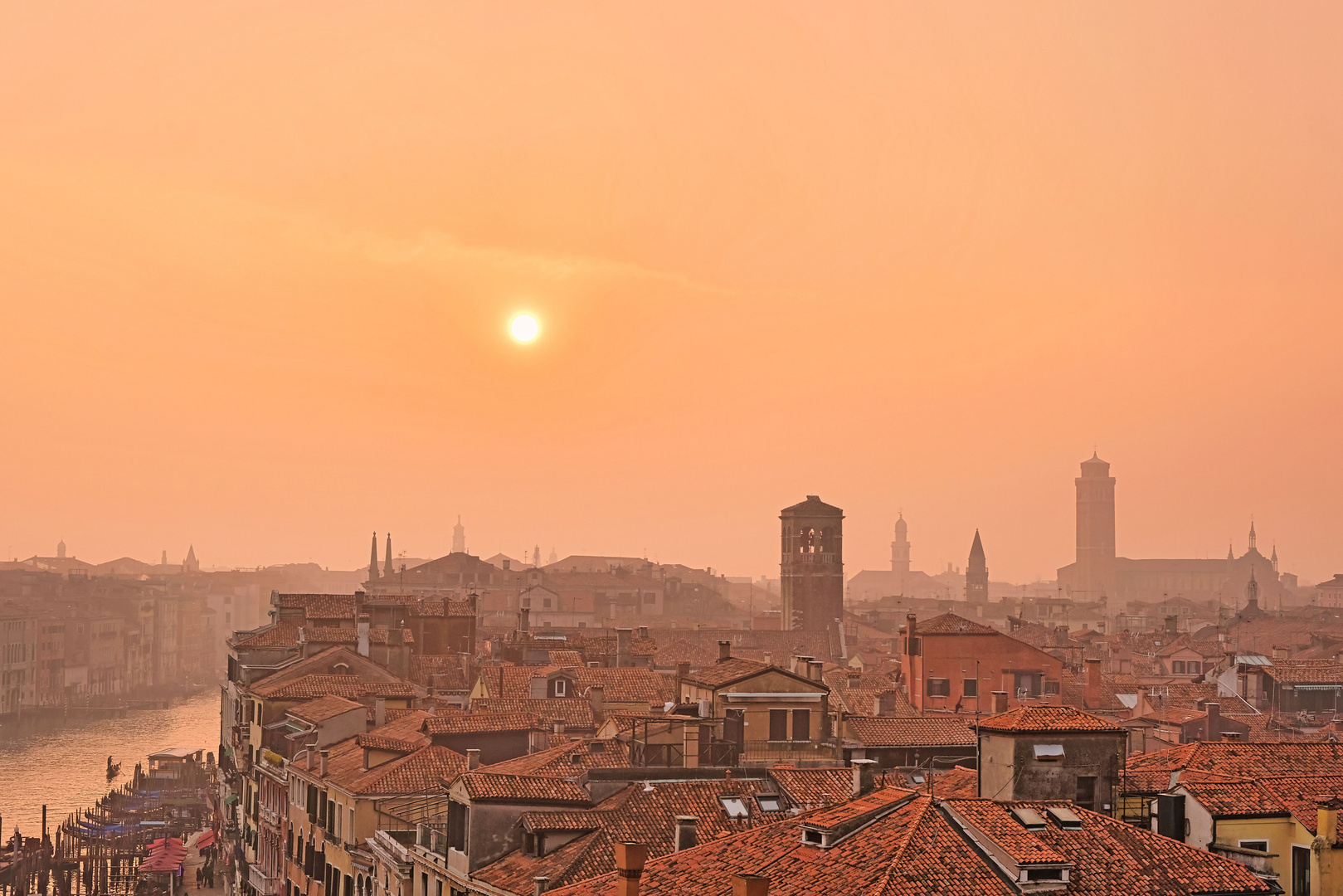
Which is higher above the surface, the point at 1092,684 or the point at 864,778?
the point at 864,778

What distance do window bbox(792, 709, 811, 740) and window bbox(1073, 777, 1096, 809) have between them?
36.4 feet

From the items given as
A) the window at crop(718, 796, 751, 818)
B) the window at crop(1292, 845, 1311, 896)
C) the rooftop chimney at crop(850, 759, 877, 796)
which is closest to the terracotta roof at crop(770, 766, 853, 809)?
the rooftop chimney at crop(850, 759, 877, 796)

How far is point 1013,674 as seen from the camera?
62875 mm

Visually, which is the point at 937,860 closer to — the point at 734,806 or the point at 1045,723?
the point at 1045,723

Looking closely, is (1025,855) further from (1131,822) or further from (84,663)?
(84,663)

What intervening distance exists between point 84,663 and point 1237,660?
124 metres

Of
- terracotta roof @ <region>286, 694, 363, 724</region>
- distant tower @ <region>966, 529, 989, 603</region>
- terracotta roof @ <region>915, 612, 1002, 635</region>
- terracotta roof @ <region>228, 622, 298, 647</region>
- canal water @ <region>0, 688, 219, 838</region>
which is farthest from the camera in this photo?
distant tower @ <region>966, 529, 989, 603</region>

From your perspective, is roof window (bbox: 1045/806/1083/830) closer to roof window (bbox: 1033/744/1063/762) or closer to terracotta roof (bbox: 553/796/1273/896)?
terracotta roof (bbox: 553/796/1273/896)

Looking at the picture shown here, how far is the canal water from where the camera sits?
87.4 meters

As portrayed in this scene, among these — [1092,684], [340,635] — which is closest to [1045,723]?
[340,635]

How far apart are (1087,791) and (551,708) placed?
19852 mm

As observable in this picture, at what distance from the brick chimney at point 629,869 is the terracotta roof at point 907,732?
15689 millimetres

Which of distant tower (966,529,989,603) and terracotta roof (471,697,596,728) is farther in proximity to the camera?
distant tower (966,529,989,603)

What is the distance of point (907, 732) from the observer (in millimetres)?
38094
